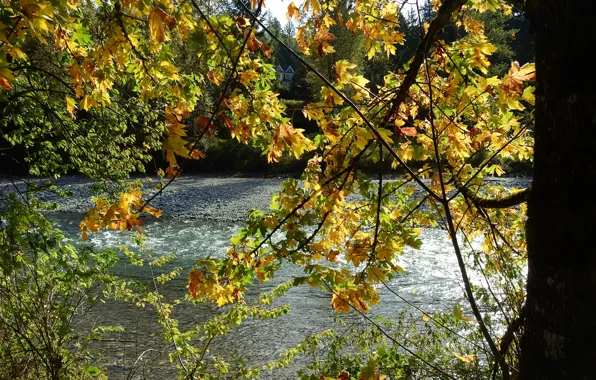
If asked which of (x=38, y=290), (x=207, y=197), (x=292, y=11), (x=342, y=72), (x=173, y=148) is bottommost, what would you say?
(x=207, y=197)

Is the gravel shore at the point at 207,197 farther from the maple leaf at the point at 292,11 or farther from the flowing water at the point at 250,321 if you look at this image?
the maple leaf at the point at 292,11

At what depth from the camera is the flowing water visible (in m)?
5.52

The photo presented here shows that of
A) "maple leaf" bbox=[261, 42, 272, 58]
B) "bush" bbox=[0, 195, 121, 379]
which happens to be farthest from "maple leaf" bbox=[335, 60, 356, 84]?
"bush" bbox=[0, 195, 121, 379]

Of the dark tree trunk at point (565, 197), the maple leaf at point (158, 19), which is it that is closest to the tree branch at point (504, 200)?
the dark tree trunk at point (565, 197)

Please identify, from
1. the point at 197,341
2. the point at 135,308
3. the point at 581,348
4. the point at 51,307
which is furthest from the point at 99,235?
the point at 581,348

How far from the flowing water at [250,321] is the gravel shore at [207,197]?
3.98m

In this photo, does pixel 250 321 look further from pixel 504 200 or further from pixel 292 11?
pixel 504 200

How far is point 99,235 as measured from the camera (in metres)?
11.5

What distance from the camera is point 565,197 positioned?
0.89 meters

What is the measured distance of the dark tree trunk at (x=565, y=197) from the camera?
86 cm

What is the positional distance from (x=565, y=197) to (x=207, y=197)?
1650 cm

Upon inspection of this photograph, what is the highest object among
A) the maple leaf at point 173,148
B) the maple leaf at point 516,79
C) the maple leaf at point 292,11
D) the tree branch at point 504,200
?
the maple leaf at point 292,11

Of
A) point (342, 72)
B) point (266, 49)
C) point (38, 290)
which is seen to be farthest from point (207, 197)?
point (266, 49)

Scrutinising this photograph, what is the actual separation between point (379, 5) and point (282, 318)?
17.1ft
